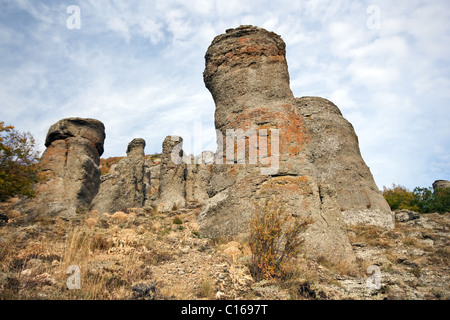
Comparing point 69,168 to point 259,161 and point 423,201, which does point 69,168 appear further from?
point 423,201

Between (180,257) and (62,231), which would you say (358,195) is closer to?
(180,257)

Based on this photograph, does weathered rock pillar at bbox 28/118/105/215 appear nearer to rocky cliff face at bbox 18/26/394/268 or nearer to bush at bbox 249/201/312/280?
rocky cliff face at bbox 18/26/394/268

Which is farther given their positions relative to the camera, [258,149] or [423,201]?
[423,201]

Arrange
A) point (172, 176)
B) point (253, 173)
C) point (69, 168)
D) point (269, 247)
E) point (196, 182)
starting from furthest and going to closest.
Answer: point (196, 182)
point (172, 176)
point (69, 168)
point (253, 173)
point (269, 247)

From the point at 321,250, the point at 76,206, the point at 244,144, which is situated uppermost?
the point at 244,144

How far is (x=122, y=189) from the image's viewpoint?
14.9m

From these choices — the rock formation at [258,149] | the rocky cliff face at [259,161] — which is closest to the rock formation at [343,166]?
the rocky cliff face at [259,161]

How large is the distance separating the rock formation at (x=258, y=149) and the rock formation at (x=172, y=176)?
25.7 ft

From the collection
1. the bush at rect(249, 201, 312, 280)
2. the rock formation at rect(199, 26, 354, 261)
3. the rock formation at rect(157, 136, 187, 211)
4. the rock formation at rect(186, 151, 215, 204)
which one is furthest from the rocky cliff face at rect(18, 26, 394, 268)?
the rock formation at rect(186, 151, 215, 204)

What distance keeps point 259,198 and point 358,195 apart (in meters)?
6.30

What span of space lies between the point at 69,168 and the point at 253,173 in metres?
9.75

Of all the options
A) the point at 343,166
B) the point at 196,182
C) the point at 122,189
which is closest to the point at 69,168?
the point at 122,189
